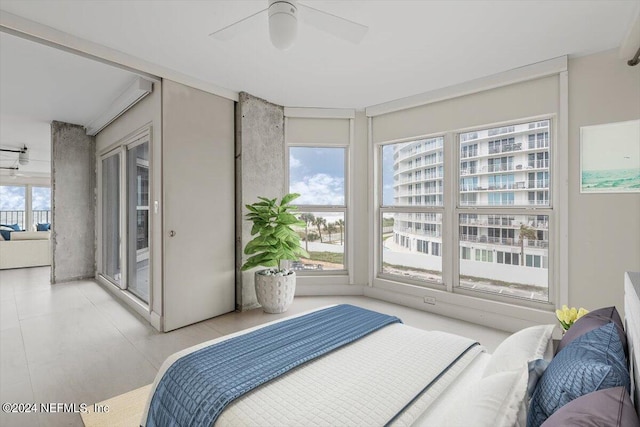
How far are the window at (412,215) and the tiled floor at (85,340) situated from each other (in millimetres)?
571

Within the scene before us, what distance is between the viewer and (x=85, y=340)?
2.90 m

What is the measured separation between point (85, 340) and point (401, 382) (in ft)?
9.90

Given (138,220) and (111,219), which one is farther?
(111,219)

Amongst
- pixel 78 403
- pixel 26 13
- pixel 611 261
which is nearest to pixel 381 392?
pixel 78 403

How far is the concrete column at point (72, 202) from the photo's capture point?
5.08 meters

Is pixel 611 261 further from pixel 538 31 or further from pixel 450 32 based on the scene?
pixel 450 32

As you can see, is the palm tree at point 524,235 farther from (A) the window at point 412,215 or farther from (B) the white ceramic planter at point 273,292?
(B) the white ceramic planter at point 273,292

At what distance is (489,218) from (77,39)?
4.22m

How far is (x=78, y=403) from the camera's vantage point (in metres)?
2.00

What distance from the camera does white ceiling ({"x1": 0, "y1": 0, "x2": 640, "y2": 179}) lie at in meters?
2.15

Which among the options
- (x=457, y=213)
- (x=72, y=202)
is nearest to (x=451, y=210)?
(x=457, y=213)

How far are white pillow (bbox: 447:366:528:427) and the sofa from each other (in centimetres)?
851

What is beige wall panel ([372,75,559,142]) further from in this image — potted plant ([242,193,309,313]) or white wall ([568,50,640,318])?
potted plant ([242,193,309,313])

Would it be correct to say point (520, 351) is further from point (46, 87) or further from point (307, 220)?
point (46, 87)
